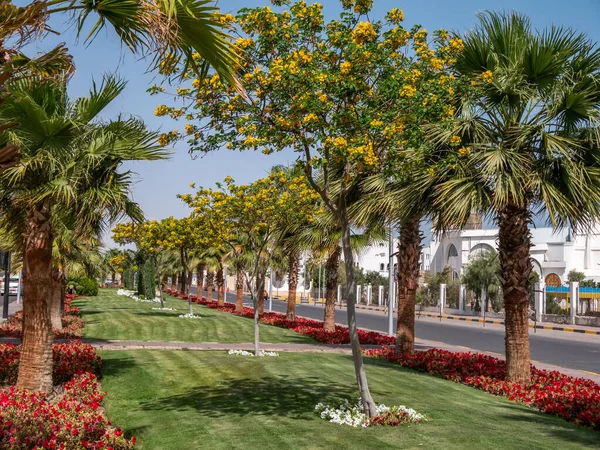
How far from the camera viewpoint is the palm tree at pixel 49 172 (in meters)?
9.60

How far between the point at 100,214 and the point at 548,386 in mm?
8318

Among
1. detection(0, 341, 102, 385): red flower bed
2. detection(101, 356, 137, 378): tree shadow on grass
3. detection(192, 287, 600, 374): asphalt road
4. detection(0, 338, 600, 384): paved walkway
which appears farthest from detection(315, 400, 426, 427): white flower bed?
detection(192, 287, 600, 374): asphalt road

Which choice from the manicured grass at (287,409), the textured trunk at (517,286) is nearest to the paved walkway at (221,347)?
the manicured grass at (287,409)

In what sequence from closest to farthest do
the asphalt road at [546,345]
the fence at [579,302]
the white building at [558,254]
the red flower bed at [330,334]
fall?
the asphalt road at [546,345] < the red flower bed at [330,334] < the fence at [579,302] < the white building at [558,254]

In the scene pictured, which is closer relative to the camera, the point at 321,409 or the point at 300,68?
the point at 300,68

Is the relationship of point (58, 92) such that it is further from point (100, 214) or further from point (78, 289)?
point (78, 289)

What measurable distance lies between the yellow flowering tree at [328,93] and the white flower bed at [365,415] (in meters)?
0.18

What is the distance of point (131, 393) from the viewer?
1105 centimetres

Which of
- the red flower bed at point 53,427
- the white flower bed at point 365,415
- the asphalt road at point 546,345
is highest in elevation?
the red flower bed at point 53,427

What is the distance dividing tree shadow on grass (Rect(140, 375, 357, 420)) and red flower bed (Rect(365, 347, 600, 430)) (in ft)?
9.34

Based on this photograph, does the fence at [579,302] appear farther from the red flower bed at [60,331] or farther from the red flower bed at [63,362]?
the red flower bed at [63,362]

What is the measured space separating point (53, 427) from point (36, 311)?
10.5 feet

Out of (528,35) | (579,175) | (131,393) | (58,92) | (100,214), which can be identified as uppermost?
(528,35)

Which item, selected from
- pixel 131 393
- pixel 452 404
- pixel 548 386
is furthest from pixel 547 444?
pixel 131 393
